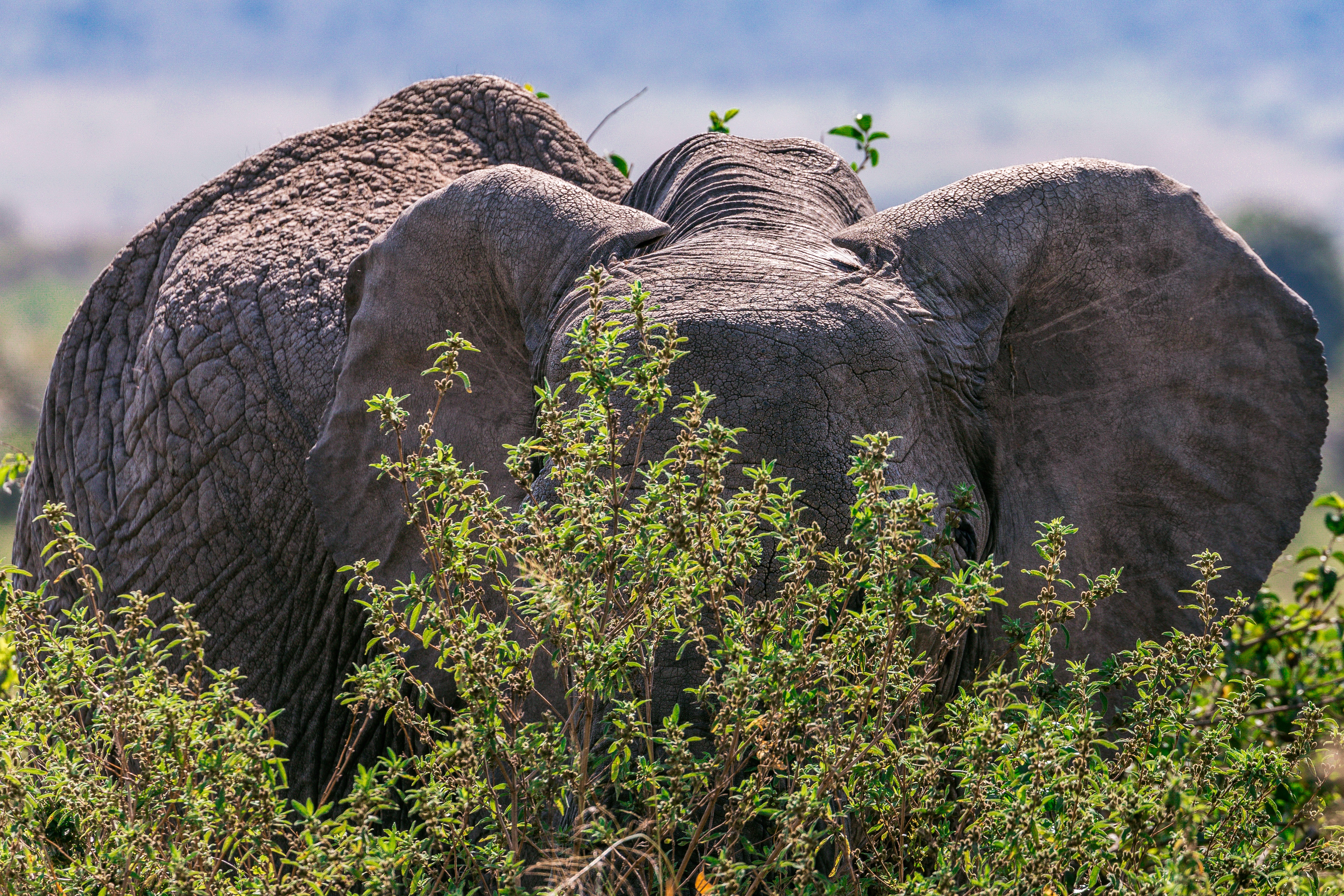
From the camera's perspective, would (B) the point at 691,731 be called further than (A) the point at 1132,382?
No

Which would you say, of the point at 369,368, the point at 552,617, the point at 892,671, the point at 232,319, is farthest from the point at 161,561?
the point at 892,671

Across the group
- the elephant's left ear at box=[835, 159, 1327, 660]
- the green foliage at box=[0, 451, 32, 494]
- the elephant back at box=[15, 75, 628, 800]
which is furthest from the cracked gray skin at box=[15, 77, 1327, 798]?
the green foliage at box=[0, 451, 32, 494]

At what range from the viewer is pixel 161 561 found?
502 cm

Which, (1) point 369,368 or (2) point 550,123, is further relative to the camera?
(2) point 550,123

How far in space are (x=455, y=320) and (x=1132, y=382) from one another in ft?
6.17

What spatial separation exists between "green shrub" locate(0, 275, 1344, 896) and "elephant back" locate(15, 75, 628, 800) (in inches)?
67.7

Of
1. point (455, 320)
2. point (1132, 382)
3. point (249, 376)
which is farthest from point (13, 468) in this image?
point (1132, 382)

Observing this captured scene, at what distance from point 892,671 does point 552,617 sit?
63 centimetres

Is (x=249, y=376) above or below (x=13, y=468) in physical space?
above

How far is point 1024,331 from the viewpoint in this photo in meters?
3.75

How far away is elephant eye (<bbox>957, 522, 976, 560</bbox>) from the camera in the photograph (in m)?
3.43

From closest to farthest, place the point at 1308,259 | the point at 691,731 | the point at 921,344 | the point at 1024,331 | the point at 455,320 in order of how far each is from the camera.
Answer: the point at 691,731 → the point at 921,344 → the point at 1024,331 → the point at 455,320 → the point at 1308,259

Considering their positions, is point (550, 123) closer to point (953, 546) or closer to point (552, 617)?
point (953, 546)

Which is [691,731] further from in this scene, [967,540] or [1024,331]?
[1024,331]
